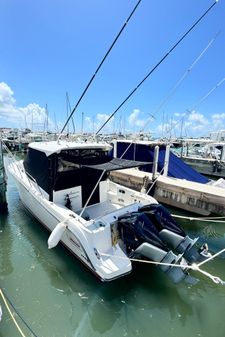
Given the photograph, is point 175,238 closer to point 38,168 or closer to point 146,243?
point 146,243

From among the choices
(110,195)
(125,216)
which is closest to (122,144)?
(110,195)

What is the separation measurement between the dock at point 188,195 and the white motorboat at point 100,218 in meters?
2.68

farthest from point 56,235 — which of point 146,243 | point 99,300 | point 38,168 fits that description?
point 38,168

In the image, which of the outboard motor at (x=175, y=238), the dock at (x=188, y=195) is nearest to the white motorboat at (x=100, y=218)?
the outboard motor at (x=175, y=238)

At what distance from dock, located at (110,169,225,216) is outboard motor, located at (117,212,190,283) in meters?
3.45

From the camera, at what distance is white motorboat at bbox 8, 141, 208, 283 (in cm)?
406

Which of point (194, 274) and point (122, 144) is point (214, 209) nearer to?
point (194, 274)

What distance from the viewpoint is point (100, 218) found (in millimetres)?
4539

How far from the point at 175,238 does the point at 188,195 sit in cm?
374

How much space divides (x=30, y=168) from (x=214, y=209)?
6.42m

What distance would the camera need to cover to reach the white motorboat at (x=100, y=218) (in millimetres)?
4059

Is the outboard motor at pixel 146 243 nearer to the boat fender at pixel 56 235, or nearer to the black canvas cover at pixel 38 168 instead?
the boat fender at pixel 56 235

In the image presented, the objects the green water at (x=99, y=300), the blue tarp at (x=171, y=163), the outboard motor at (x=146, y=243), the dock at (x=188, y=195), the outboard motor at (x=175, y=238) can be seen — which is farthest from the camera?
the blue tarp at (x=171, y=163)

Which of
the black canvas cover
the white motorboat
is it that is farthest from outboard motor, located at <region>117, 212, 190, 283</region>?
the black canvas cover
